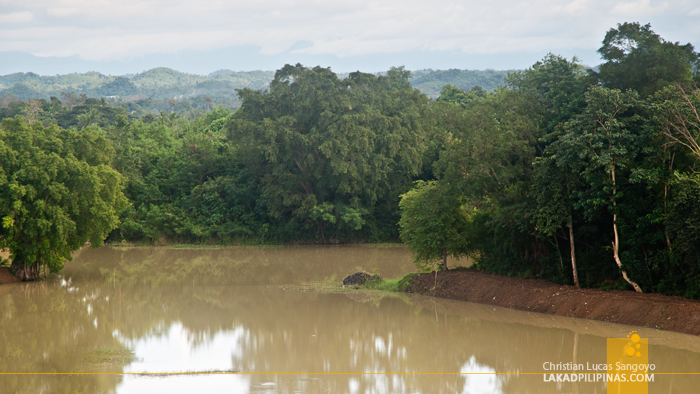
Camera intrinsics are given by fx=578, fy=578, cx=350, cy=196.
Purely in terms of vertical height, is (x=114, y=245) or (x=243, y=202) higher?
(x=243, y=202)

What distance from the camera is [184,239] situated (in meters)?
33.4

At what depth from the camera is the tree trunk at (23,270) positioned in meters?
21.0

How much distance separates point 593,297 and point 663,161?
3684 millimetres

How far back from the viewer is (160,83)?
584ft

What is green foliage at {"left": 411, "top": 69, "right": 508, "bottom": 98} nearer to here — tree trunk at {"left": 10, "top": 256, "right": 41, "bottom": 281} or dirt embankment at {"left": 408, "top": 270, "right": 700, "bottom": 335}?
tree trunk at {"left": 10, "top": 256, "right": 41, "bottom": 281}

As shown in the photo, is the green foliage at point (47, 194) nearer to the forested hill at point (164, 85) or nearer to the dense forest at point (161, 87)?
the dense forest at point (161, 87)

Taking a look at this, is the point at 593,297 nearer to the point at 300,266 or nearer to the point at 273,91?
the point at 300,266

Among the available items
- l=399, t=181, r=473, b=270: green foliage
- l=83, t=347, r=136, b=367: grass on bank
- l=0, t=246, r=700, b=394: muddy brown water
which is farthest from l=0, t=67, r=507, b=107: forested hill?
l=83, t=347, r=136, b=367: grass on bank

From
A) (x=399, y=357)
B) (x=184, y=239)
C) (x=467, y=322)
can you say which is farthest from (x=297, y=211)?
(x=399, y=357)

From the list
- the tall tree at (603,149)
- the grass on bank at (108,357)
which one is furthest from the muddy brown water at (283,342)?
the tall tree at (603,149)

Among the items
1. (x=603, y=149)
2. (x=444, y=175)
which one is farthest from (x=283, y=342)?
(x=603, y=149)

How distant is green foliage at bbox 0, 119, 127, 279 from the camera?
19.6m

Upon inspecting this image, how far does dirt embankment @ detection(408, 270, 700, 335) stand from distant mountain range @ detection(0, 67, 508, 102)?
93.4 metres

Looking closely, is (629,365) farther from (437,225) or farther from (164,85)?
(164,85)
